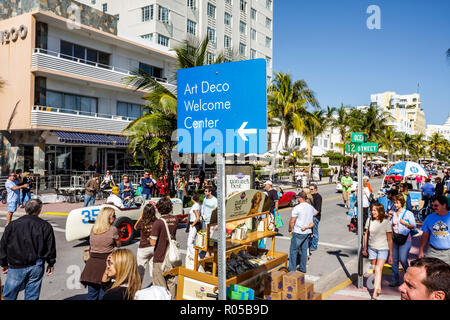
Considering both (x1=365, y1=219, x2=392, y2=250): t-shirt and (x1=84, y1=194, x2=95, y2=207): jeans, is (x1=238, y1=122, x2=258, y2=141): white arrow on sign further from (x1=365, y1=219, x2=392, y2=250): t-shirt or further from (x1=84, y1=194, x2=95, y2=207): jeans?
(x1=84, y1=194, x2=95, y2=207): jeans

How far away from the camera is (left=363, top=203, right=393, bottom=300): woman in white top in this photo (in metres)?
5.86

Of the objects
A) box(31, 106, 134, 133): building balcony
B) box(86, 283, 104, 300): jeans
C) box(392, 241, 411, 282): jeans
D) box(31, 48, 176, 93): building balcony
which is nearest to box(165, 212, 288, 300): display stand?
box(86, 283, 104, 300): jeans

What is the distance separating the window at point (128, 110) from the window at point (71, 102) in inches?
82.3

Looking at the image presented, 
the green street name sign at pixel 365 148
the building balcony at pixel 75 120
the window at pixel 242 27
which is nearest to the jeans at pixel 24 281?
the green street name sign at pixel 365 148

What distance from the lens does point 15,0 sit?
2272cm

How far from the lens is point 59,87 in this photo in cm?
2255

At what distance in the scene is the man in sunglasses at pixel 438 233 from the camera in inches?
210

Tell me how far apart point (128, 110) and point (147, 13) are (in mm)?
13079

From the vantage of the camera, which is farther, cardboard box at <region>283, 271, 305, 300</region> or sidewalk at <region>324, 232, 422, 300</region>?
sidewalk at <region>324, 232, 422, 300</region>

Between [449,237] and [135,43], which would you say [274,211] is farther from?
[135,43]

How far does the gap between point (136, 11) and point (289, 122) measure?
20.4 m

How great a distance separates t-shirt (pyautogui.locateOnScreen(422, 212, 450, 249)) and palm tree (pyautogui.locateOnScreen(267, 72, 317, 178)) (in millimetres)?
21252

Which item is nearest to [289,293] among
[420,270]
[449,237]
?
[420,270]

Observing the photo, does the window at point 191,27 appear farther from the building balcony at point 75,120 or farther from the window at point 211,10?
the building balcony at point 75,120
